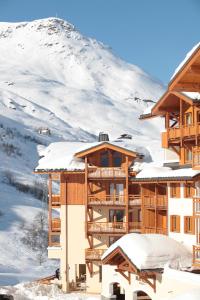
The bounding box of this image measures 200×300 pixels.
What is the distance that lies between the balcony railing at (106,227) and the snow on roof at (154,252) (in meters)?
7.80

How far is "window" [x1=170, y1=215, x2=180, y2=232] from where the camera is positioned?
33281 mm

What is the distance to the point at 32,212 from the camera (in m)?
75.2

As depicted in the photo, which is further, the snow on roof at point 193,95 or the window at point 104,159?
the window at point 104,159

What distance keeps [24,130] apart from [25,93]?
6874cm

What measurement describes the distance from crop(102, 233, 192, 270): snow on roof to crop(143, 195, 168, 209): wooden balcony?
3922 millimetres

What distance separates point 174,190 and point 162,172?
1.15 metres

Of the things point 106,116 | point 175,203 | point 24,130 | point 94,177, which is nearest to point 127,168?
point 94,177

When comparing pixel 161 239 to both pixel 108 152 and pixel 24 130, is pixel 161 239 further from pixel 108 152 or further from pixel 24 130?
pixel 24 130

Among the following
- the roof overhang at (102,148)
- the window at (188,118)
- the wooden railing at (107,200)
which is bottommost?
the wooden railing at (107,200)

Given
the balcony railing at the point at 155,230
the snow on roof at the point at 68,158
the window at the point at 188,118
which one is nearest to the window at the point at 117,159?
the snow on roof at the point at 68,158

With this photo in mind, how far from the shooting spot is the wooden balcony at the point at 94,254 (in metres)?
39.0

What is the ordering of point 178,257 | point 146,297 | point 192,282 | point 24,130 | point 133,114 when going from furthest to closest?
1. point 133,114
2. point 24,130
3. point 146,297
4. point 178,257
5. point 192,282

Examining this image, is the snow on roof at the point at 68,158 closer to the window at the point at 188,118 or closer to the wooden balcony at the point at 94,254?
the wooden balcony at the point at 94,254

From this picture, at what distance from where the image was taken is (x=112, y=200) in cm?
3950
